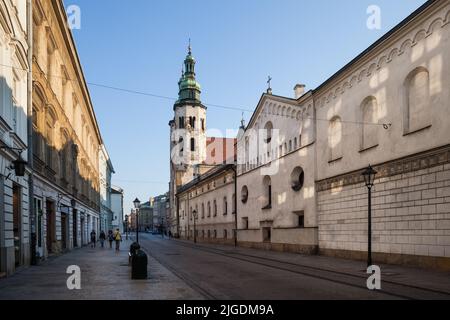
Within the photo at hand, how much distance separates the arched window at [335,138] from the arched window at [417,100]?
586 centimetres

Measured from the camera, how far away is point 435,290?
41.8 ft

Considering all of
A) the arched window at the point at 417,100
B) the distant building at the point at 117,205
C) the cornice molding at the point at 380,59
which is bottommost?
the distant building at the point at 117,205

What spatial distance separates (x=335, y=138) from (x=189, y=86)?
6621 centimetres

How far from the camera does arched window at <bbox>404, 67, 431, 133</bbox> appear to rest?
758 inches

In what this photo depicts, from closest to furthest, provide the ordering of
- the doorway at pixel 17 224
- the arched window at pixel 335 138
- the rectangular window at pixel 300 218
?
the doorway at pixel 17 224 → the arched window at pixel 335 138 → the rectangular window at pixel 300 218

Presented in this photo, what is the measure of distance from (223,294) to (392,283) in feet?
18.3

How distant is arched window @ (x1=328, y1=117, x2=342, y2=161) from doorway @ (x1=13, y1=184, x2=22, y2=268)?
16.1 meters

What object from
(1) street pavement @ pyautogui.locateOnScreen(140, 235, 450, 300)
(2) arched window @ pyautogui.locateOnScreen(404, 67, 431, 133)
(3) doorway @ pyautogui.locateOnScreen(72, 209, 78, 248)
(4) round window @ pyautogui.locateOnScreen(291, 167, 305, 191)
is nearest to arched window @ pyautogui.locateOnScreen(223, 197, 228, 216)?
(3) doorway @ pyautogui.locateOnScreen(72, 209, 78, 248)

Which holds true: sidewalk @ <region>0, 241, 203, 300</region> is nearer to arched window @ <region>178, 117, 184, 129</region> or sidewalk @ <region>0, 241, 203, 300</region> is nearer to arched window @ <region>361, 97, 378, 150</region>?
arched window @ <region>361, 97, 378, 150</region>

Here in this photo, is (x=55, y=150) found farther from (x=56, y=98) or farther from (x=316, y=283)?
(x=316, y=283)

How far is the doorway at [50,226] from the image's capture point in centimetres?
2673

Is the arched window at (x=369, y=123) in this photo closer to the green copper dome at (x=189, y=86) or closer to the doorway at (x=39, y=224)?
the doorway at (x=39, y=224)

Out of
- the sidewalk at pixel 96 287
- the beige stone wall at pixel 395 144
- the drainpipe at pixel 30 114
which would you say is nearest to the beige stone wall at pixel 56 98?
the drainpipe at pixel 30 114

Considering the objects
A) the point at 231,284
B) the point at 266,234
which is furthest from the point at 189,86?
the point at 231,284
